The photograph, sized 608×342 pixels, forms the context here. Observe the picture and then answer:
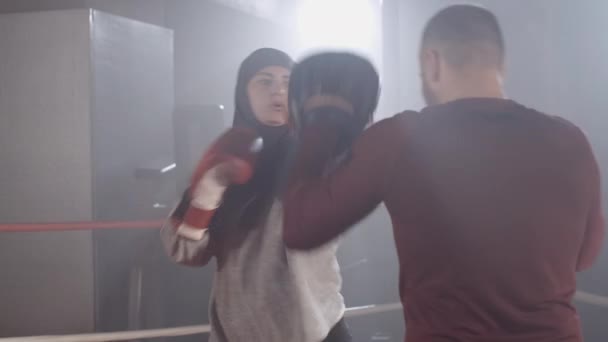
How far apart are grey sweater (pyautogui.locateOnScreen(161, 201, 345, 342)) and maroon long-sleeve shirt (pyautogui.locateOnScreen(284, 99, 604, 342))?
338 millimetres

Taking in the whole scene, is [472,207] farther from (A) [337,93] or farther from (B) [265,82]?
(B) [265,82]

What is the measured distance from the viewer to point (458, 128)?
824 millimetres

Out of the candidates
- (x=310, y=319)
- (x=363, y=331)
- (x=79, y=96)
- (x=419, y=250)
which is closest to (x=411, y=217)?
(x=419, y=250)

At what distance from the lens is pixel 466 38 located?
0.87 m

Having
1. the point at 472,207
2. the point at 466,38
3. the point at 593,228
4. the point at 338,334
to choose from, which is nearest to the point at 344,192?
the point at 472,207

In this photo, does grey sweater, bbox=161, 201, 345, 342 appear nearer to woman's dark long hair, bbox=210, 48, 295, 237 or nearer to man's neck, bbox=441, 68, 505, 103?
woman's dark long hair, bbox=210, 48, 295, 237

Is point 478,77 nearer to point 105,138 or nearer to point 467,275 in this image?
point 467,275

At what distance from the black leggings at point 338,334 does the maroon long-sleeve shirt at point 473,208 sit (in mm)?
426

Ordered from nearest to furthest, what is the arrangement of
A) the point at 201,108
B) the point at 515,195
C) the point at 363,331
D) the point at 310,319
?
1. the point at 515,195
2. the point at 310,319
3. the point at 201,108
4. the point at 363,331

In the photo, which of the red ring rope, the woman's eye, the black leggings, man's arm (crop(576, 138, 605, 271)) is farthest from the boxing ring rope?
man's arm (crop(576, 138, 605, 271))

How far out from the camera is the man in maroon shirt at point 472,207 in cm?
82

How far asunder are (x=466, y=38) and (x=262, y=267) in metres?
0.53

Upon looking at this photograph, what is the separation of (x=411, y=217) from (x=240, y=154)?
45cm

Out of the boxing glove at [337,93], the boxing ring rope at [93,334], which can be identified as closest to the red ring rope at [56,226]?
the boxing ring rope at [93,334]
